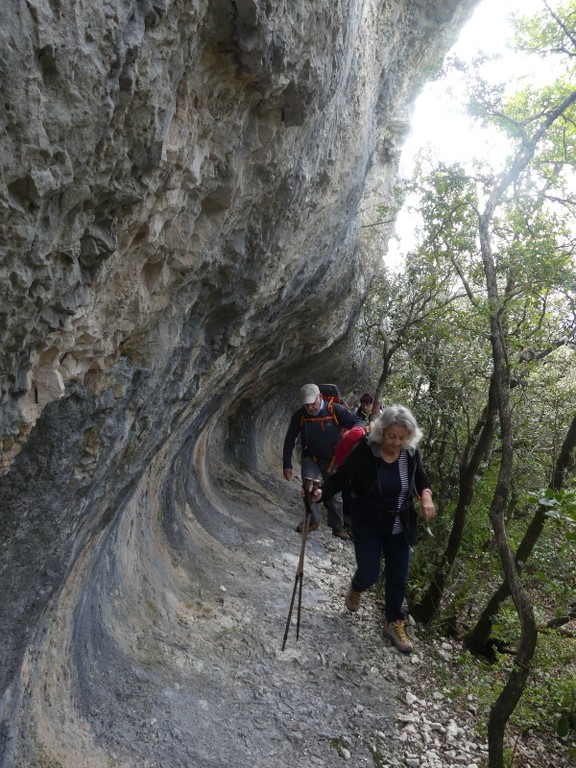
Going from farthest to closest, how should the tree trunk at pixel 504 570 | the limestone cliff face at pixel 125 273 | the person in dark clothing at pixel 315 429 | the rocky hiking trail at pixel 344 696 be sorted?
the person in dark clothing at pixel 315 429 < the rocky hiking trail at pixel 344 696 < the tree trunk at pixel 504 570 < the limestone cliff face at pixel 125 273

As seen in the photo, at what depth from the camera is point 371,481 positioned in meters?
4.70

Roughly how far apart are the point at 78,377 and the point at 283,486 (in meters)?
9.17

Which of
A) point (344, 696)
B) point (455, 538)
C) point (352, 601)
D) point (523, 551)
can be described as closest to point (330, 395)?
point (455, 538)

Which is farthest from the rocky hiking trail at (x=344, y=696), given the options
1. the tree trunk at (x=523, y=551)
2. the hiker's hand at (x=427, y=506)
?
the hiker's hand at (x=427, y=506)

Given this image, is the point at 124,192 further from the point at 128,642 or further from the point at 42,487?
the point at 128,642

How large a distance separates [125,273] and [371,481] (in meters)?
2.74

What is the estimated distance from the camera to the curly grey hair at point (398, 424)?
452 cm

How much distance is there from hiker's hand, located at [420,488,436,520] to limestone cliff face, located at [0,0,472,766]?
2265 mm

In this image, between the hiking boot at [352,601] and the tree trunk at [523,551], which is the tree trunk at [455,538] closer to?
the tree trunk at [523,551]

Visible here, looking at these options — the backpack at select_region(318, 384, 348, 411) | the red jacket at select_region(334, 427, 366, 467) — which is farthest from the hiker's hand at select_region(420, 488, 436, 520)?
the backpack at select_region(318, 384, 348, 411)

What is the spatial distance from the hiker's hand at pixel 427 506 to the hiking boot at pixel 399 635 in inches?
53.7

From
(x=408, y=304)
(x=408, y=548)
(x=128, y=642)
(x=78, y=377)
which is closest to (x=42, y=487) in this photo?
(x=78, y=377)

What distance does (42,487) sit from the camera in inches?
114

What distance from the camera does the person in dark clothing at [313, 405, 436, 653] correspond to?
15.0 ft
